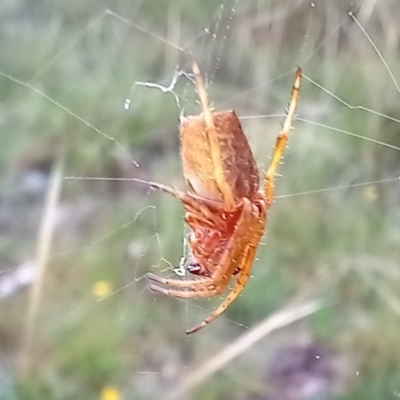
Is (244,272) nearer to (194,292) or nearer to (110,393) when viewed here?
(194,292)

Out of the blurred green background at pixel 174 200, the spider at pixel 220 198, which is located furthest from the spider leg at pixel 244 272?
the blurred green background at pixel 174 200

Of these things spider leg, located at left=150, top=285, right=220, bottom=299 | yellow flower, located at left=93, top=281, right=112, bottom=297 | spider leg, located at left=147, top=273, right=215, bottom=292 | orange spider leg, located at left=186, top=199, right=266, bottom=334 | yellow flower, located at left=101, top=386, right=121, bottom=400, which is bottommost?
yellow flower, located at left=101, top=386, right=121, bottom=400

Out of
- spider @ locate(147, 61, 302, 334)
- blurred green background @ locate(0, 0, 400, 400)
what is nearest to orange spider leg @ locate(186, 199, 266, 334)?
spider @ locate(147, 61, 302, 334)

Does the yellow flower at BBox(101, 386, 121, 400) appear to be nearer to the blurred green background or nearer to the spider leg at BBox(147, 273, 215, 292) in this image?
the blurred green background

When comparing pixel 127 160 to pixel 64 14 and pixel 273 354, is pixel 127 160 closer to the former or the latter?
pixel 64 14

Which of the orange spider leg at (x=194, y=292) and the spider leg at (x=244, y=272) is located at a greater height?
the spider leg at (x=244, y=272)

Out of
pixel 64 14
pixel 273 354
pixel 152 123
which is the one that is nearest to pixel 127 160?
pixel 152 123

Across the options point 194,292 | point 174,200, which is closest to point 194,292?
point 194,292

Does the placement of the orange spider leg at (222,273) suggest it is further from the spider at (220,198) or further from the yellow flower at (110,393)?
the yellow flower at (110,393)
